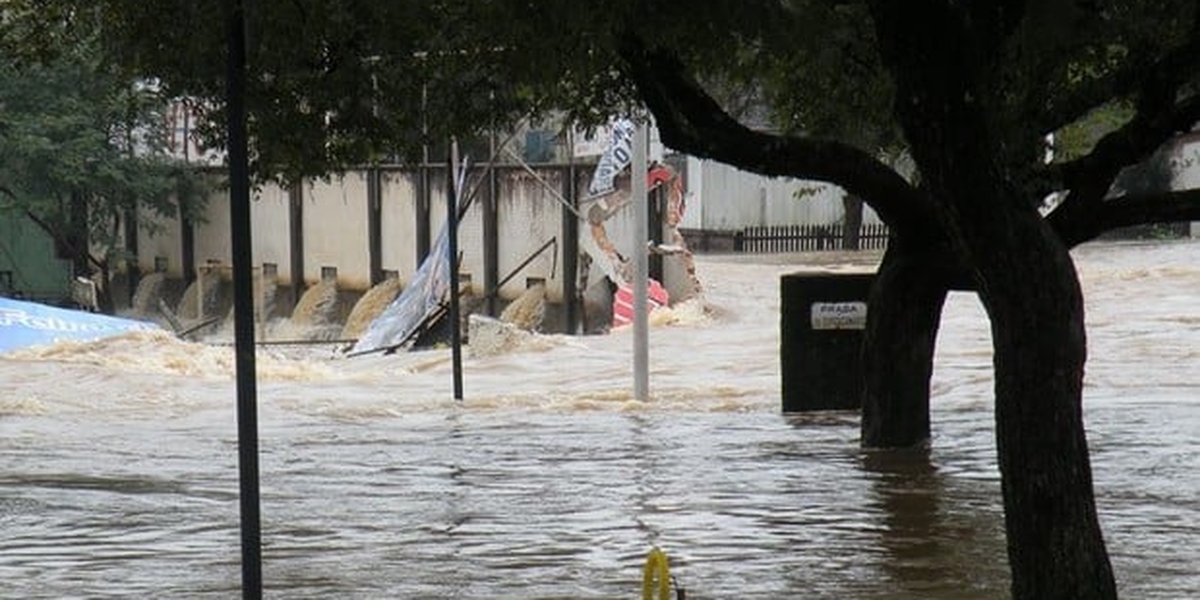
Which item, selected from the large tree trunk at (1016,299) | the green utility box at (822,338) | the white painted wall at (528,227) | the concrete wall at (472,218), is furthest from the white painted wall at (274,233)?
the large tree trunk at (1016,299)

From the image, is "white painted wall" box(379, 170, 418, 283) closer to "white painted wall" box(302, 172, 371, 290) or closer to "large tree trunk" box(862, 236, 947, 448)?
"white painted wall" box(302, 172, 371, 290)

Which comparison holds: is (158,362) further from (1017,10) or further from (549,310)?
(1017,10)

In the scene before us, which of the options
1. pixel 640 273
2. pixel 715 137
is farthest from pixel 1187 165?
pixel 715 137

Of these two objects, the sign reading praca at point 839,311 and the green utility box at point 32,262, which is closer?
the sign reading praca at point 839,311

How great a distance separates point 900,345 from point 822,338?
3.29 meters

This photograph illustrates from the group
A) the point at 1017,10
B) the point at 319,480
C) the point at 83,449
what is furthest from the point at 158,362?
the point at 1017,10

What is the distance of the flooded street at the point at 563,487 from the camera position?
11.5m

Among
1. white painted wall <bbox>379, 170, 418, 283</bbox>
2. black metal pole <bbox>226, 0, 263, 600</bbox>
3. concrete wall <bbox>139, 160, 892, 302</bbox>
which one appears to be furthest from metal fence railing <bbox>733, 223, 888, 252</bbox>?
black metal pole <bbox>226, 0, 263, 600</bbox>

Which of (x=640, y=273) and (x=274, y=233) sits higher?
(x=274, y=233)

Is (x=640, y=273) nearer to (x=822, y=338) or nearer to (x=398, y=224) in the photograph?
(x=822, y=338)

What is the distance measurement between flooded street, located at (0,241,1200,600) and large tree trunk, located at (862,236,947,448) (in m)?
0.35

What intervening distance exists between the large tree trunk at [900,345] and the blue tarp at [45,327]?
23.4m

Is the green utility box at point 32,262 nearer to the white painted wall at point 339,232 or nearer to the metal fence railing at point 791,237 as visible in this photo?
the white painted wall at point 339,232

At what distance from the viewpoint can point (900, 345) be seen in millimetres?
16562
